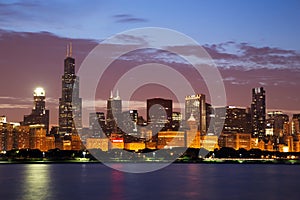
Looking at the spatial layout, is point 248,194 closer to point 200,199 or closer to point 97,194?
point 200,199

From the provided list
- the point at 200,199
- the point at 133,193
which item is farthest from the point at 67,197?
the point at 200,199

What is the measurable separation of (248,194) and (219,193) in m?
3.52

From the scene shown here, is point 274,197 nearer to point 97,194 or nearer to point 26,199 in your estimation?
point 97,194

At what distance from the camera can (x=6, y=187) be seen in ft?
239

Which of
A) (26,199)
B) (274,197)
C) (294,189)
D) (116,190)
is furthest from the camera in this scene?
(294,189)

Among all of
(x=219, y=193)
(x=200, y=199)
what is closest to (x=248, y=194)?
(x=219, y=193)

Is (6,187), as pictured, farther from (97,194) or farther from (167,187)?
(167,187)

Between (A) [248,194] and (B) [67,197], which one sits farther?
(A) [248,194]

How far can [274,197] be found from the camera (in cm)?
6294

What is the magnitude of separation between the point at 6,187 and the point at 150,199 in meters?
23.3

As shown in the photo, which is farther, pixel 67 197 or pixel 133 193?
pixel 133 193

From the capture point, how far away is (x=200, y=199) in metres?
59.9

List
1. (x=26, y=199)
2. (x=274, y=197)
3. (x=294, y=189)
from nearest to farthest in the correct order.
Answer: (x=26, y=199) → (x=274, y=197) → (x=294, y=189)

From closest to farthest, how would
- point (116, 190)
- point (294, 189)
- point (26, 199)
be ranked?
point (26, 199), point (116, 190), point (294, 189)
